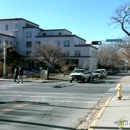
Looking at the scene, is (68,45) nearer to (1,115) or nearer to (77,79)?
(77,79)

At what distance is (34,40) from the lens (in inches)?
3137

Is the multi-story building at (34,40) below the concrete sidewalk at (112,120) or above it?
above

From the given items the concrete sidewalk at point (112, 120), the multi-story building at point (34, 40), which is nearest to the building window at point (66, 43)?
the multi-story building at point (34, 40)

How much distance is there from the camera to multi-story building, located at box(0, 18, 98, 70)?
257ft

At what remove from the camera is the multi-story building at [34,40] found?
78250 millimetres

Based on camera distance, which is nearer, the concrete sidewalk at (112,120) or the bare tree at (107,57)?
the concrete sidewalk at (112,120)

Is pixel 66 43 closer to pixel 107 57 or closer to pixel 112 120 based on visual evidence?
pixel 107 57

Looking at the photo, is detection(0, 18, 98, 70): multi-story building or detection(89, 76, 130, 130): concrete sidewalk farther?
detection(0, 18, 98, 70): multi-story building

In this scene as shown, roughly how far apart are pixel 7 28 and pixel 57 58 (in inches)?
1268

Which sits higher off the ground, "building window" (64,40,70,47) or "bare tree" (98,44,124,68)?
"building window" (64,40,70,47)

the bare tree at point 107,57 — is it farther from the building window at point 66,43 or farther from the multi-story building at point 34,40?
the building window at point 66,43

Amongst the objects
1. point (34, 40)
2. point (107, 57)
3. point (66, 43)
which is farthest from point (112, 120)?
point (107, 57)

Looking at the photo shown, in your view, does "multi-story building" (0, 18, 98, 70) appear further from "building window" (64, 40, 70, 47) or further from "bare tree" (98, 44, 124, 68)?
"bare tree" (98, 44, 124, 68)

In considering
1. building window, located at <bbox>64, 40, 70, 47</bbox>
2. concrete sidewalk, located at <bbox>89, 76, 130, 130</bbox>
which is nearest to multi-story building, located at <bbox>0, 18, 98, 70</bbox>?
building window, located at <bbox>64, 40, 70, 47</bbox>
